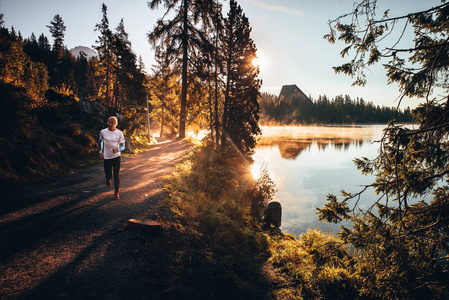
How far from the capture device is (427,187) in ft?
13.5

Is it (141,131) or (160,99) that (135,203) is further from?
(160,99)

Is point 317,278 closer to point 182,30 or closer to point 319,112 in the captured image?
point 182,30

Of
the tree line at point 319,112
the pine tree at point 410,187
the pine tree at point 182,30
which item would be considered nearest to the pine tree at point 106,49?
the pine tree at point 182,30

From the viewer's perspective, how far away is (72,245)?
3.70m

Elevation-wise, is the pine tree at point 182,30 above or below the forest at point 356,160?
above

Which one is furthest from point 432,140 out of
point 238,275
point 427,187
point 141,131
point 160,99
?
point 160,99

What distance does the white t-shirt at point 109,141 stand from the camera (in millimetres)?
5453

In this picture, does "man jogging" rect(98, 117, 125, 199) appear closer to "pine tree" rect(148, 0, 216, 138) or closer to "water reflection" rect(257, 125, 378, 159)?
"pine tree" rect(148, 0, 216, 138)

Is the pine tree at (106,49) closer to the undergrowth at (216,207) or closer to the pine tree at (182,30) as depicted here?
the pine tree at (182,30)

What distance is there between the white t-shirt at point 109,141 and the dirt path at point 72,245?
53.6 inches

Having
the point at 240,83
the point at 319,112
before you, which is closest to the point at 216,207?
the point at 240,83

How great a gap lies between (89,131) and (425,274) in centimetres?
1482

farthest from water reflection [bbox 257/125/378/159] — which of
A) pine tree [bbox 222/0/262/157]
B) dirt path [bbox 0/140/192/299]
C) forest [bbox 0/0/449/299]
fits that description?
dirt path [bbox 0/140/192/299]

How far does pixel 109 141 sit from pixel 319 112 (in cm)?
11812
